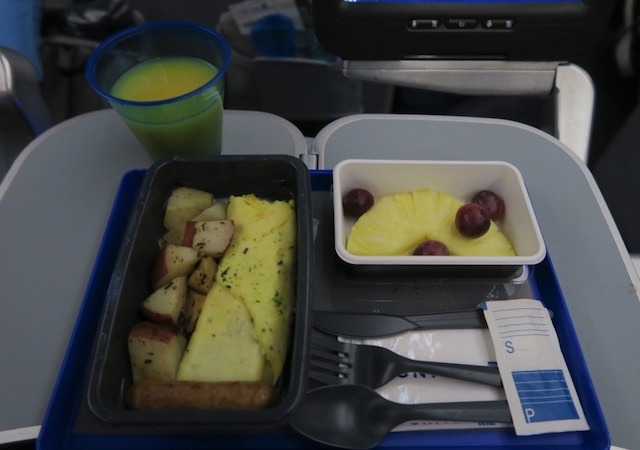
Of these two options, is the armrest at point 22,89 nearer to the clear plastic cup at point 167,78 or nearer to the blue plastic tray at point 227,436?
the clear plastic cup at point 167,78

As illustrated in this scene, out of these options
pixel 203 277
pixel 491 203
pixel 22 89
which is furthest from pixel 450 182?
pixel 22 89

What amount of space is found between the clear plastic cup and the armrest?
56cm

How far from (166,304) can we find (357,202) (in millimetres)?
325

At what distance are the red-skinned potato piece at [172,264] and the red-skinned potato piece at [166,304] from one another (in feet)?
0.07

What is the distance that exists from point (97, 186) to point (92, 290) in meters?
0.27

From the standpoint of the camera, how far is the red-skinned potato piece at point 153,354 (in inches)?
22.7

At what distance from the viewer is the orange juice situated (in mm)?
758

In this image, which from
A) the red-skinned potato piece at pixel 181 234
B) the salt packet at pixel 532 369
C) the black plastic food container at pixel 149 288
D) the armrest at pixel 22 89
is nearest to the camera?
the black plastic food container at pixel 149 288

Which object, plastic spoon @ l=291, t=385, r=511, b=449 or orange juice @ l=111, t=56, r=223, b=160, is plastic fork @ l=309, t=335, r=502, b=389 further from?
orange juice @ l=111, t=56, r=223, b=160

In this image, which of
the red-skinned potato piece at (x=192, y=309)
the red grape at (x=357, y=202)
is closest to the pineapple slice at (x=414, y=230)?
the red grape at (x=357, y=202)

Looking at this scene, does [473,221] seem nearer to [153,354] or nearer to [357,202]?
[357,202]

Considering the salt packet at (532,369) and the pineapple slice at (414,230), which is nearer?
the salt packet at (532,369)

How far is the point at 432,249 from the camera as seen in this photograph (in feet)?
2.29

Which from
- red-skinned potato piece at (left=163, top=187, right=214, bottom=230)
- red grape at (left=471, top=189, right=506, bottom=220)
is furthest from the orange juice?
red grape at (left=471, top=189, right=506, bottom=220)
